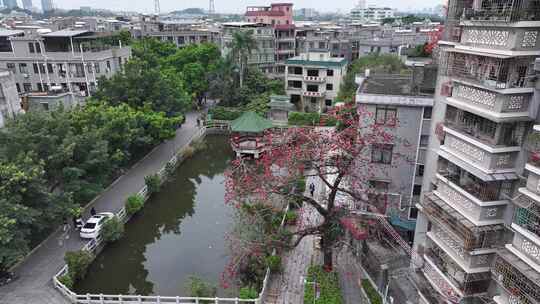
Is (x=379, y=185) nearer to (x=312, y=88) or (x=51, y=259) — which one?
(x=51, y=259)

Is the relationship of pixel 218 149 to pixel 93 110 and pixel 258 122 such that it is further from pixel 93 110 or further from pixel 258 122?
pixel 93 110

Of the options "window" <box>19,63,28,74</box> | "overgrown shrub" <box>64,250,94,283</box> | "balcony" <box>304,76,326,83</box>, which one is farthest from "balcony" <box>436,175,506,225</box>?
"window" <box>19,63,28,74</box>

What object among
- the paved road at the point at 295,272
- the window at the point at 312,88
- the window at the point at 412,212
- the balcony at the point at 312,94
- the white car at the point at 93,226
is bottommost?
the paved road at the point at 295,272

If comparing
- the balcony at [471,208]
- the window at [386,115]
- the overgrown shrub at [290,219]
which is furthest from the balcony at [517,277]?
the overgrown shrub at [290,219]

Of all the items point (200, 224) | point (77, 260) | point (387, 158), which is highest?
point (387, 158)

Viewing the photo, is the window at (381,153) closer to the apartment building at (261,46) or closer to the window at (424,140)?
the window at (424,140)

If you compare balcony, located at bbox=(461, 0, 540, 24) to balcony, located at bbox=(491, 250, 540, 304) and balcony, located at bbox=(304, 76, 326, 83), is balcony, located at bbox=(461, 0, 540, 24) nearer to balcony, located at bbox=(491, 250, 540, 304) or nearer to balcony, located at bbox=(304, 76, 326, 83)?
balcony, located at bbox=(491, 250, 540, 304)

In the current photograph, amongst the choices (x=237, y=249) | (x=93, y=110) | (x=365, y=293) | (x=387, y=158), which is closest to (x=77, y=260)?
(x=237, y=249)
